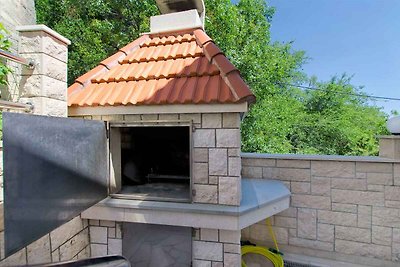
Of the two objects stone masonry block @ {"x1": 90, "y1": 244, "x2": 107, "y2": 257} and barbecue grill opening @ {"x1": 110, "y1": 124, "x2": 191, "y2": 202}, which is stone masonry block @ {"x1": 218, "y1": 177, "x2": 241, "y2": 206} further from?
stone masonry block @ {"x1": 90, "y1": 244, "x2": 107, "y2": 257}

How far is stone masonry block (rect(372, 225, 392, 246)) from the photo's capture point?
348 cm

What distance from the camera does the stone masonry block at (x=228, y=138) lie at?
252cm

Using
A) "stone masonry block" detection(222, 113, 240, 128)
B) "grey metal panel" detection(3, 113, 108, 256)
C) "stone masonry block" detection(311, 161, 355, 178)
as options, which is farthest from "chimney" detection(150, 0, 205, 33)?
"stone masonry block" detection(311, 161, 355, 178)

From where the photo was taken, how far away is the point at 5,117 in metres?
1.46

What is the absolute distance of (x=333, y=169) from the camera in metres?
3.76

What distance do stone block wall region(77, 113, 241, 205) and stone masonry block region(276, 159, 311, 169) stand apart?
1.79 metres

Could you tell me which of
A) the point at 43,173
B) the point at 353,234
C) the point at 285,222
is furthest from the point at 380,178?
the point at 43,173

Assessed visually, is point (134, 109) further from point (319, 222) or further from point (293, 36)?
point (293, 36)

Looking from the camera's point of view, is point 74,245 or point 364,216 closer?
point 74,245

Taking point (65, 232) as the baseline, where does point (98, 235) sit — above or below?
below

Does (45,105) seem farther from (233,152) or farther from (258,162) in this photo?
(258,162)

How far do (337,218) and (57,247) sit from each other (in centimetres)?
396

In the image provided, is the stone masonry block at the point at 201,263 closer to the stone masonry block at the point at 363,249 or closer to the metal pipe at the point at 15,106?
the stone masonry block at the point at 363,249

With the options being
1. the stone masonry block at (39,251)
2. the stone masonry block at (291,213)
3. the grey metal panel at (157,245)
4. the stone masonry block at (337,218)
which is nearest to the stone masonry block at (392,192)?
the stone masonry block at (337,218)
